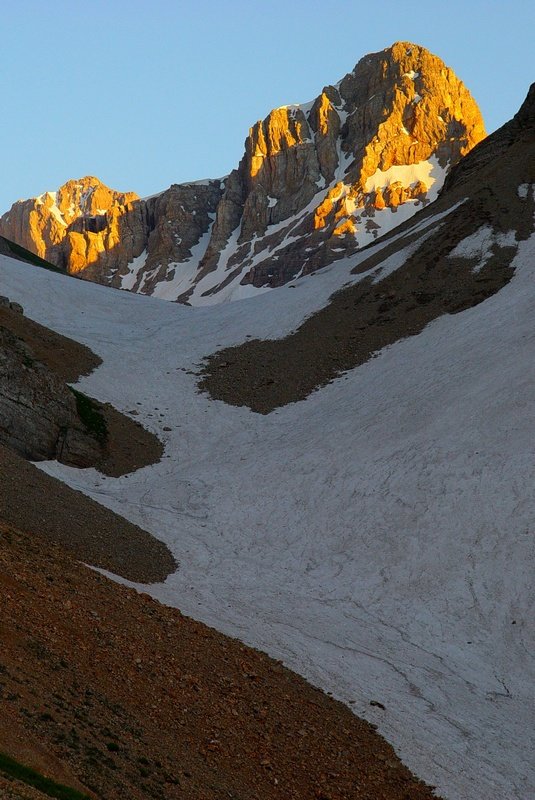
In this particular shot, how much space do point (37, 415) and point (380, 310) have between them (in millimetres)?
30117

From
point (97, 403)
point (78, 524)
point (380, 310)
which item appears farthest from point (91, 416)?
point (380, 310)

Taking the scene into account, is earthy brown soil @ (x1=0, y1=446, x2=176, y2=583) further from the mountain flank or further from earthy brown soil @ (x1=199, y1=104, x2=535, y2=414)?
earthy brown soil @ (x1=199, y1=104, x2=535, y2=414)

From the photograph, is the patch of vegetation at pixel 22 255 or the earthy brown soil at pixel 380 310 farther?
the patch of vegetation at pixel 22 255

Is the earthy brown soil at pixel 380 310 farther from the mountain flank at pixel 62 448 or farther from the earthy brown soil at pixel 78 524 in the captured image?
the earthy brown soil at pixel 78 524

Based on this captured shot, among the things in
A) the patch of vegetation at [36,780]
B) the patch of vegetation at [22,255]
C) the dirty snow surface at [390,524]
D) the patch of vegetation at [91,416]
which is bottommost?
the dirty snow surface at [390,524]

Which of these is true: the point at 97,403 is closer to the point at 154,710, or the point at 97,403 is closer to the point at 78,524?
the point at 78,524

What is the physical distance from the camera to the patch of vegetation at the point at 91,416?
1784 inches

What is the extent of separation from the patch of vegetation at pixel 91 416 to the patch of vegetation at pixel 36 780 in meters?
34.7

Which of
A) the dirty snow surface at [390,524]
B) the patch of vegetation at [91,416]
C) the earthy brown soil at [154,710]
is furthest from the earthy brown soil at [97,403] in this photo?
the earthy brown soil at [154,710]

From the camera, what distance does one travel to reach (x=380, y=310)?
6172 centimetres

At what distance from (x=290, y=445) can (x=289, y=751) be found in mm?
27681

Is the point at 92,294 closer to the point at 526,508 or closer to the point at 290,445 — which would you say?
the point at 290,445

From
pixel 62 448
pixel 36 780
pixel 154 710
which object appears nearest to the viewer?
pixel 36 780

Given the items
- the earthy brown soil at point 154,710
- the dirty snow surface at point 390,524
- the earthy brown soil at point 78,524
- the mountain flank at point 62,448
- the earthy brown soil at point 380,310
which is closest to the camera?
the earthy brown soil at point 154,710
